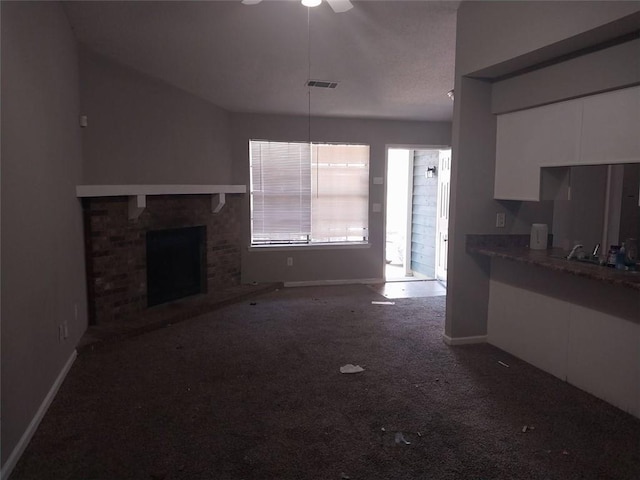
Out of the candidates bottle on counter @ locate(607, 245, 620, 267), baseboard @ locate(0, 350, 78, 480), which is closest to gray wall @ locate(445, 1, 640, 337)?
bottle on counter @ locate(607, 245, 620, 267)

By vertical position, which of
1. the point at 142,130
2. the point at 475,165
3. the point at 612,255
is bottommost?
the point at 612,255

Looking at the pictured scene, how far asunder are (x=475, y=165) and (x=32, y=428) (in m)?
3.46

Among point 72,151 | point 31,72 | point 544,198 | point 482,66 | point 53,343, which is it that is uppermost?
point 482,66

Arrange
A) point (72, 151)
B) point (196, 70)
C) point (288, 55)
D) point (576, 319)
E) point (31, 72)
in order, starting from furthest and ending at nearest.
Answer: point (196, 70) < point (288, 55) < point (72, 151) < point (576, 319) < point (31, 72)

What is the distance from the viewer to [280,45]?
3.77 m

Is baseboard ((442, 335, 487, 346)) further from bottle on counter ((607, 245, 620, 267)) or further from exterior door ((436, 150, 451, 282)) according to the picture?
exterior door ((436, 150, 451, 282))

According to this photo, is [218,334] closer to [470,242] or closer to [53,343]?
[53,343]

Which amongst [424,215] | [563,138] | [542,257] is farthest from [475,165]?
[424,215]

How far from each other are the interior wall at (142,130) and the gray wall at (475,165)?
9.82ft

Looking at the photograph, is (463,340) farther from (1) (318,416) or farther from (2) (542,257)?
(1) (318,416)

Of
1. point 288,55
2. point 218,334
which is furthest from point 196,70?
point 218,334

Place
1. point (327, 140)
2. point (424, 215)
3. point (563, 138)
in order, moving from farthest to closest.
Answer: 1. point (424, 215)
2. point (327, 140)
3. point (563, 138)

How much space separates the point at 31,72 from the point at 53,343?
1644mm

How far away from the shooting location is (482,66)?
11.0 feet
